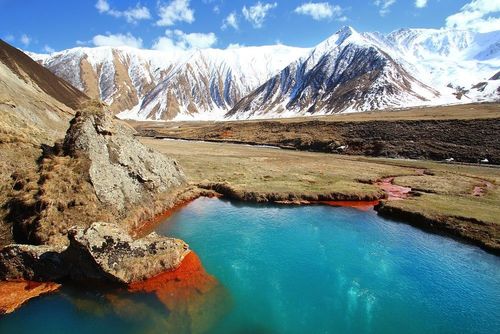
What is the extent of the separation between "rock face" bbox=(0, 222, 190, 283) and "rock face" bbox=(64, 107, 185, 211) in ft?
24.3

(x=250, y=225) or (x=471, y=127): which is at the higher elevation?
(x=471, y=127)

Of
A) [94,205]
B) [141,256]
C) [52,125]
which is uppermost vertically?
[52,125]

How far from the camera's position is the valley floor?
118 ft

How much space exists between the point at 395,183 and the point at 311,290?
35.6 meters

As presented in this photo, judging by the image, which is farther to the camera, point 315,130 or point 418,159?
point 315,130

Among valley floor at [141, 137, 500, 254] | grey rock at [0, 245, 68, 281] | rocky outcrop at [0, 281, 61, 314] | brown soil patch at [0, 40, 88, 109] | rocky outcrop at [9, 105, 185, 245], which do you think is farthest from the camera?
brown soil patch at [0, 40, 88, 109]

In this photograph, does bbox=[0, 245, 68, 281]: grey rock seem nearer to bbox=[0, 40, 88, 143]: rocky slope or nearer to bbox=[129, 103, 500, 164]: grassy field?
bbox=[0, 40, 88, 143]: rocky slope

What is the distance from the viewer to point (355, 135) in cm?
10975

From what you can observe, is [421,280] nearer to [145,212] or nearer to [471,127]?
[145,212]

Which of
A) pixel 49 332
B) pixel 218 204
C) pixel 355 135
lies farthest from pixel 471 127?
pixel 49 332

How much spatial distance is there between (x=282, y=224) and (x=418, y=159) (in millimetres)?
64066

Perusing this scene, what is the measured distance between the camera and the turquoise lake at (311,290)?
20.9 m

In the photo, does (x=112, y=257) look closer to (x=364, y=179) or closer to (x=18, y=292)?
(x=18, y=292)

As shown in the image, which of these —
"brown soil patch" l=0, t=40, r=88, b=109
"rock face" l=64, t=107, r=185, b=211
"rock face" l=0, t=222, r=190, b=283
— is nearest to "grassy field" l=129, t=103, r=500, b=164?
"brown soil patch" l=0, t=40, r=88, b=109
